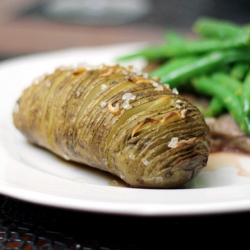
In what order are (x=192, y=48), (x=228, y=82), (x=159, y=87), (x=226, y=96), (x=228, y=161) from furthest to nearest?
(x=192, y=48) → (x=228, y=82) → (x=226, y=96) → (x=228, y=161) → (x=159, y=87)

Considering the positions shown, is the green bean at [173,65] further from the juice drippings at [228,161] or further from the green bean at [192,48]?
the juice drippings at [228,161]

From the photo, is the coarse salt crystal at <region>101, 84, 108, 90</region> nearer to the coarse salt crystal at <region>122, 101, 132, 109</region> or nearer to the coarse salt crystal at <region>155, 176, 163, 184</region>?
the coarse salt crystal at <region>122, 101, 132, 109</region>

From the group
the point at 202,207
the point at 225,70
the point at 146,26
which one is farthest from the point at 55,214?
the point at 146,26

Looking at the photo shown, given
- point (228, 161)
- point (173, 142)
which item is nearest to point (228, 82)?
point (228, 161)

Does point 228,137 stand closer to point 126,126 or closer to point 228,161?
point 228,161

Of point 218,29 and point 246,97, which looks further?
point 218,29

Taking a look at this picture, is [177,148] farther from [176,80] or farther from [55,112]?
[176,80]
